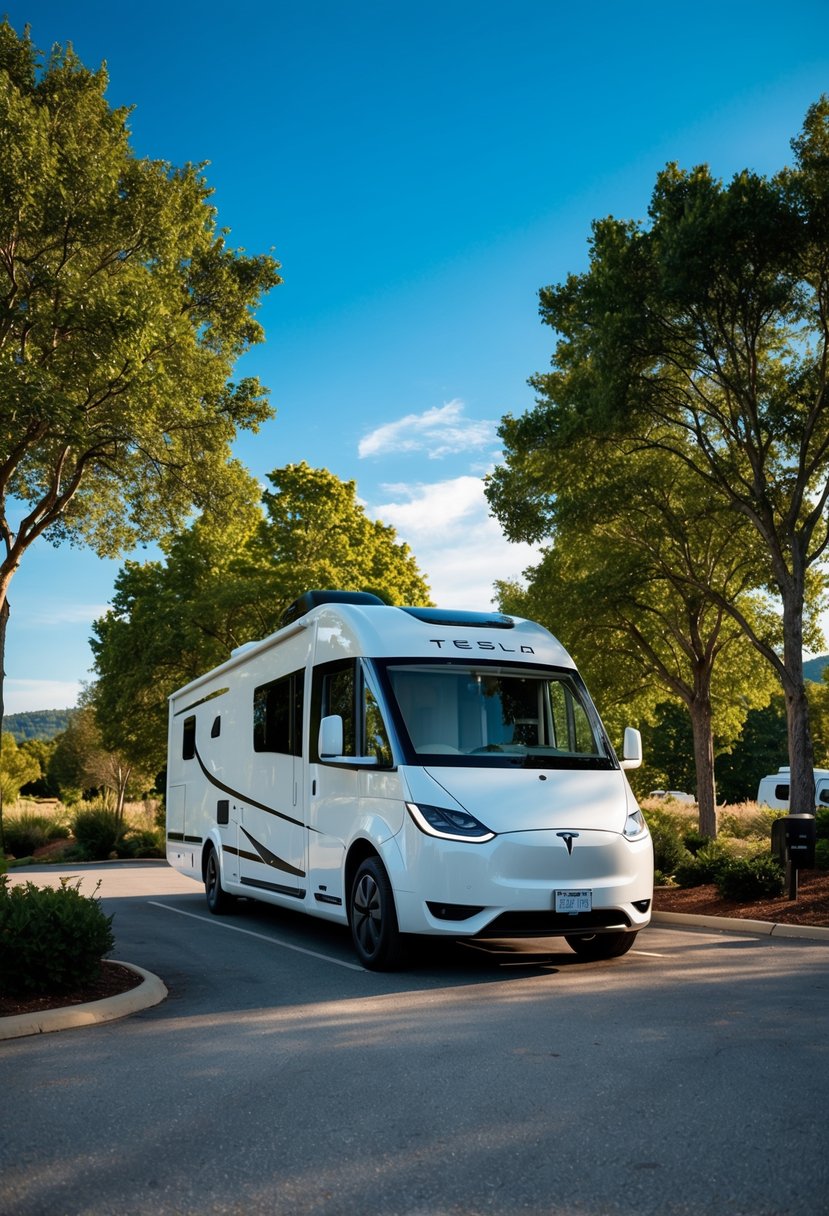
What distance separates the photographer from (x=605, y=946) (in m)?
9.80

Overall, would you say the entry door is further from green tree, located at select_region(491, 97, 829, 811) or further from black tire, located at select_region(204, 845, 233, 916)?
green tree, located at select_region(491, 97, 829, 811)

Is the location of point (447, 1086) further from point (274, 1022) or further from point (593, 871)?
point (593, 871)

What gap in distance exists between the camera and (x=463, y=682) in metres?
9.89

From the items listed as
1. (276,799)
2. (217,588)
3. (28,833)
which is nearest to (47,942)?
(276,799)

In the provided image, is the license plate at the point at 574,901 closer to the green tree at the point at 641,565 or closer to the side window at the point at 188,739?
the side window at the point at 188,739

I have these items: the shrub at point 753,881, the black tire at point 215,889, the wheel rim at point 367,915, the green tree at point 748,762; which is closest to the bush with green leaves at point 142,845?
the black tire at point 215,889

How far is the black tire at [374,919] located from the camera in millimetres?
8883

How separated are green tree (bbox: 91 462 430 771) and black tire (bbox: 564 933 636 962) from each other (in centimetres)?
2480

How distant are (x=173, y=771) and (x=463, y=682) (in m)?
9.11

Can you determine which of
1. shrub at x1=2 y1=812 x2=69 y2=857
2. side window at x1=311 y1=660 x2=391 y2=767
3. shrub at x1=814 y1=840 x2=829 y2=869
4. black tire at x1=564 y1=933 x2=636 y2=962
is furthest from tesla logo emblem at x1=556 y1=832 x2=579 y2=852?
shrub at x1=2 y1=812 x2=69 y2=857

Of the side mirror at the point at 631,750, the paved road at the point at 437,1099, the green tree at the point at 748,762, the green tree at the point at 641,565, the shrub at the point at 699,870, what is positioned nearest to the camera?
the paved road at the point at 437,1099

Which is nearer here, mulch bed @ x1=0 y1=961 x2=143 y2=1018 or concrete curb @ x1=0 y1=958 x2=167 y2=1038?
concrete curb @ x1=0 y1=958 x2=167 y2=1038

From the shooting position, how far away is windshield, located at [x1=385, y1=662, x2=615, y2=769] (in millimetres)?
9336

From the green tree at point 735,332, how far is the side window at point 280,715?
8198 millimetres
